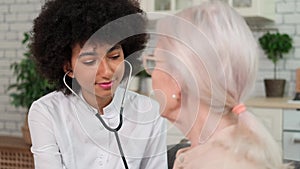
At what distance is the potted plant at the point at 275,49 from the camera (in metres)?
2.70

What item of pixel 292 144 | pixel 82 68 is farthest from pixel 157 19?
pixel 292 144

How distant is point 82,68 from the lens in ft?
3.00

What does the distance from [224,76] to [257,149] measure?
0.39 feet

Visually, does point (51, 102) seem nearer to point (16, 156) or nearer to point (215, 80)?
point (215, 80)

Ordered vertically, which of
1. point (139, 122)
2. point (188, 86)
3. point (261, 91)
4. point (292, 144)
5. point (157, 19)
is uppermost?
point (157, 19)

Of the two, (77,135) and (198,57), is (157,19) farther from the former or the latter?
(77,135)

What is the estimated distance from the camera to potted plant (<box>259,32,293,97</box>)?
2695mm

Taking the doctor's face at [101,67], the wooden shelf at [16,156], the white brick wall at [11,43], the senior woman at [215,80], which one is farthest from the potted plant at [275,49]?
the senior woman at [215,80]

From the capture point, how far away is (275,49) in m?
2.74

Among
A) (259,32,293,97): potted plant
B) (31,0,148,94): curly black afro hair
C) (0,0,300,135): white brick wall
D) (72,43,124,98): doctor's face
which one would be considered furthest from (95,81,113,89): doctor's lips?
(0,0,300,135): white brick wall

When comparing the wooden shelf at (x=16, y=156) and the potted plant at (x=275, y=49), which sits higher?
the potted plant at (x=275, y=49)

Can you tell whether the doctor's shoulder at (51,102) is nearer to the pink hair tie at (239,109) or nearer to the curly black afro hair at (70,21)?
the curly black afro hair at (70,21)

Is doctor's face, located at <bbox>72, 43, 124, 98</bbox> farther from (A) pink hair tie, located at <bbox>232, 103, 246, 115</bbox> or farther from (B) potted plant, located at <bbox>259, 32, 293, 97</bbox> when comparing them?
(B) potted plant, located at <bbox>259, 32, 293, 97</bbox>

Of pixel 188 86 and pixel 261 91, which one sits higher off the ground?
pixel 188 86
